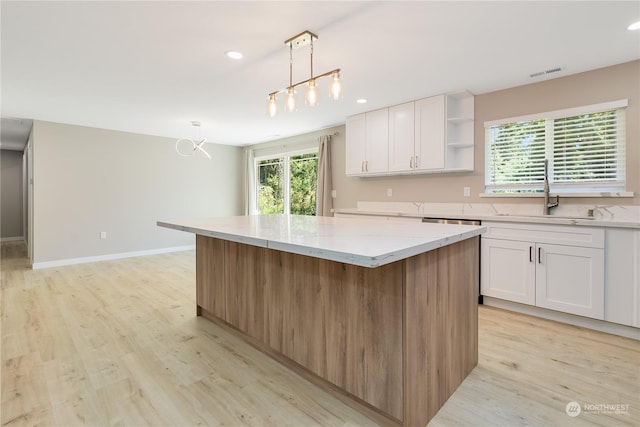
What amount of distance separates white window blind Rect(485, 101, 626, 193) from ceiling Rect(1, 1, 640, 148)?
430 millimetres

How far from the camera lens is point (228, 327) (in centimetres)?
258

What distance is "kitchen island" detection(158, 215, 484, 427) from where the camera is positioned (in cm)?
140

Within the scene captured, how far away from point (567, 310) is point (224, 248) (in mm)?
2923

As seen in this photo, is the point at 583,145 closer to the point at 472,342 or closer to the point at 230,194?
the point at 472,342

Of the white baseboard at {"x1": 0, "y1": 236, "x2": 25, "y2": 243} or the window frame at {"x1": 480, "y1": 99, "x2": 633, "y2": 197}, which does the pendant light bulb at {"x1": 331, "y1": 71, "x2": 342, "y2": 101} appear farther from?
the white baseboard at {"x1": 0, "y1": 236, "x2": 25, "y2": 243}

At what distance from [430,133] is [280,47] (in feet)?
6.73

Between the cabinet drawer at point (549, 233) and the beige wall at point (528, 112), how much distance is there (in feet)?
1.88

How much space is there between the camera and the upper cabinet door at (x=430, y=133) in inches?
142

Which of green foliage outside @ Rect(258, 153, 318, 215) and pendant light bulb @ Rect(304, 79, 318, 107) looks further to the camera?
green foliage outside @ Rect(258, 153, 318, 215)

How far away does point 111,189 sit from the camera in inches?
216

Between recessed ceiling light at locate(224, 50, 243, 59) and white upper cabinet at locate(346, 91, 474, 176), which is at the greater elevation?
recessed ceiling light at locate(224, 50, 243, 59)

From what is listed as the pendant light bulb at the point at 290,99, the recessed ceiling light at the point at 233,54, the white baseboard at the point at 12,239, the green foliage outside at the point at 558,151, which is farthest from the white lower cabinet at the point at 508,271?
the white baseboard at the point at 12,239
